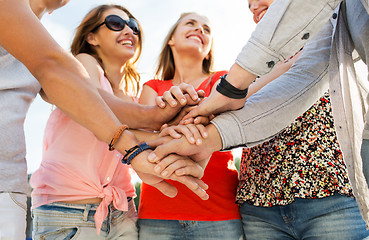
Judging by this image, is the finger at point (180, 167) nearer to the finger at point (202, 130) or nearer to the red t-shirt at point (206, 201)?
the finger at point (202, 130)

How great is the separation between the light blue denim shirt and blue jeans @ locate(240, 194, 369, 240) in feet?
0.69

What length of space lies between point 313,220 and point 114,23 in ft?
7.47

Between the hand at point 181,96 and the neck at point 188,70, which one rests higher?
the hand at point 181,96

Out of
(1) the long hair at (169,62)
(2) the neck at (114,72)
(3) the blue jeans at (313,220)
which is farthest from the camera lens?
(1) the long hair at (169,62)

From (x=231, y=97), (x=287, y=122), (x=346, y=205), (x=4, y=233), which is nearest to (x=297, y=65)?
(x=287, y=122)

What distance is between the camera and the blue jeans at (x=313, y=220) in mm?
1841

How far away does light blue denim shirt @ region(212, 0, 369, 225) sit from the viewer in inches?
62.1

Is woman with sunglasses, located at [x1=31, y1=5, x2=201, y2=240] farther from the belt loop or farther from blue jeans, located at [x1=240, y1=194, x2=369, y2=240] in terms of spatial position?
blue jeans, located at [x1=240, y1=194, x2=369, y2=240]

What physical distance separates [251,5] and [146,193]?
1792 mm

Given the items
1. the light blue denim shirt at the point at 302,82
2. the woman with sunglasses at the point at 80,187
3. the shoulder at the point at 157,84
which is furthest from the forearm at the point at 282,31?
the shoulder at the point at 157,84

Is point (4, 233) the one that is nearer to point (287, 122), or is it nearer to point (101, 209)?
point (101, 209)

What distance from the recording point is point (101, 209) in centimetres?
212

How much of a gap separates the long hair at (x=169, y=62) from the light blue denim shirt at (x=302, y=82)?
4.72 feet

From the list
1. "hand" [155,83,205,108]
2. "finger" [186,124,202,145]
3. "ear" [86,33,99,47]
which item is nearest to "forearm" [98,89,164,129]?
"hand" [155,83,205,108]
